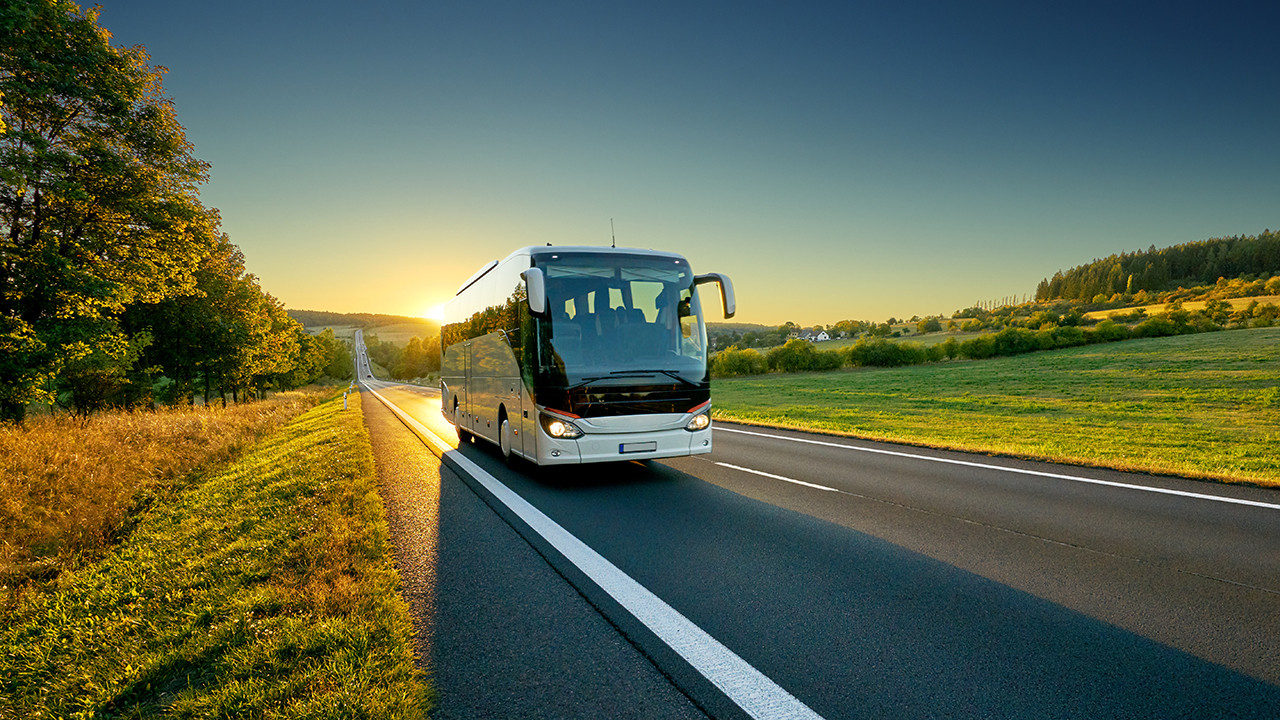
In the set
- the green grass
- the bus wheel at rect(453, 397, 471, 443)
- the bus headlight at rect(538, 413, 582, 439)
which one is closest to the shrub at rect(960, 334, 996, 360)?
the bus wheel at rect(453, 397, 471, 443)

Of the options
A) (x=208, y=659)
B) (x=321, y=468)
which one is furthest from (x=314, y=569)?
(x=321, y=468)

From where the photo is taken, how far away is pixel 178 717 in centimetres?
270

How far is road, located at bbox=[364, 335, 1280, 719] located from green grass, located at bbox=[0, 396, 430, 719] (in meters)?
0.36

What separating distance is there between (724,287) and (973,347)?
205ft

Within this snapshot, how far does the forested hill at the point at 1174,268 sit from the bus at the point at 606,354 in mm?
134220

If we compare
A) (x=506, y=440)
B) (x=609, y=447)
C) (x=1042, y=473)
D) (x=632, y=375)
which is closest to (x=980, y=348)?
(x=1042, y=473)

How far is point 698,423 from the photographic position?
8109 mm

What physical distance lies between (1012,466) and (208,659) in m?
10.1

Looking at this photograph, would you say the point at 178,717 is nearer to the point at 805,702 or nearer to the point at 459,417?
the point at 805,702

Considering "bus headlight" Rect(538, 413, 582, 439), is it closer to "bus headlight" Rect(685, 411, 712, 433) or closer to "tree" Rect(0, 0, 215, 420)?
"bus headlight" Rect(685, 411, 712, 433)

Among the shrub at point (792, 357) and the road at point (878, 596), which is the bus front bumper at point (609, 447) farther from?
the shrub at point (792, 357)

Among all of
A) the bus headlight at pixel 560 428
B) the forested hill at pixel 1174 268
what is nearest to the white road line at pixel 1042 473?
the bus headlight at pixel 560 428

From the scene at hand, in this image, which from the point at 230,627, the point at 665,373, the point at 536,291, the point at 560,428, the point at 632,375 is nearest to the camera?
the point at 230,627

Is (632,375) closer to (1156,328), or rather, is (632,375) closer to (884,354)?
(884,354)
